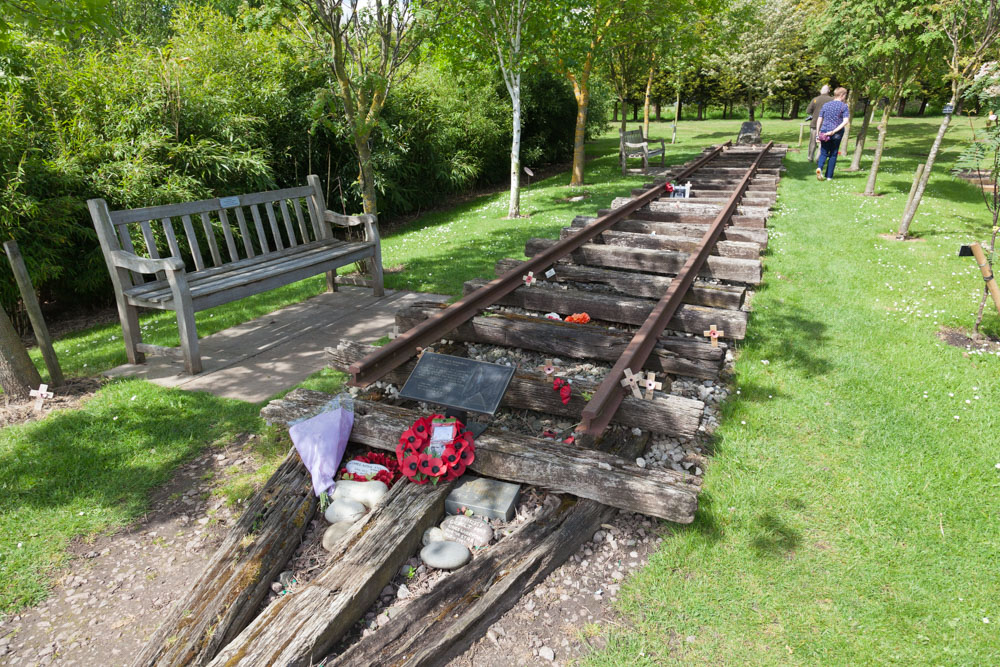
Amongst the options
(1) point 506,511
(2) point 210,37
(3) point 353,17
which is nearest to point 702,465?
(1) point 506,511

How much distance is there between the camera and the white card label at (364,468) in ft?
10.1

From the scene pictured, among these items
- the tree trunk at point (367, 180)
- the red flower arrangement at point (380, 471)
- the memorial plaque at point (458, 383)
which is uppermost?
the tree trunk at point (367, 180)

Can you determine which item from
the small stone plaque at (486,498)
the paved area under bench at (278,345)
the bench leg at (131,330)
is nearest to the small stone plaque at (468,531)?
the small stone plaque at (486,498)

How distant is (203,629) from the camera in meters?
2.16

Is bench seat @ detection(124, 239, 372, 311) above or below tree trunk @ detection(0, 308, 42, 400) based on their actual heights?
above

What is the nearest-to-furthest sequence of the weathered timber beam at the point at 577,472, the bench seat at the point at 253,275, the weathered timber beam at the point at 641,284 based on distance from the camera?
the weathered timber beam at the point at 577,472 < the bench seat at the point at 253,275 < the weathered timber beam at the point at 641,284

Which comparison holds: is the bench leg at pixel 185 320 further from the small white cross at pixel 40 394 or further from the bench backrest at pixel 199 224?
the small white cross at pixel 40 394

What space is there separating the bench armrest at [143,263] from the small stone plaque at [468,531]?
325cm

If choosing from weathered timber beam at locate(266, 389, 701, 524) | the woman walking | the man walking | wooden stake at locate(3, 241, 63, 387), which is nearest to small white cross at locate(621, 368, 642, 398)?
weathered timber beam at locate(266, 389, 701, 524)

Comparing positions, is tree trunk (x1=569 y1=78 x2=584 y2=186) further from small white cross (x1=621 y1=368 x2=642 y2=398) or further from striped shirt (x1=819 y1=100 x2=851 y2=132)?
small white cross (x1=621 y1=368 x2=642 y2=398)

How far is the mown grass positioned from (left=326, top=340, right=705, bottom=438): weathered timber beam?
0.34 metres

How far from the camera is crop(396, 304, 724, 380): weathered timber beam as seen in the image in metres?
4.00

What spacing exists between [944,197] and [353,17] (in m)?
11.3

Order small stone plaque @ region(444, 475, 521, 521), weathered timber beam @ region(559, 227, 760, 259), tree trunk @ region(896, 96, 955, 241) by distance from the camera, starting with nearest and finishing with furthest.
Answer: small stone plaque @ region(444, 475, 521, 521)
weathered timber beam @ region(559, 227, 760, 259)
tree trunk @ region(896, 96, 955, 241)
